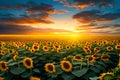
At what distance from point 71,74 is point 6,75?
5.73 feet

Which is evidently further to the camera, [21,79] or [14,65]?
[21,79]

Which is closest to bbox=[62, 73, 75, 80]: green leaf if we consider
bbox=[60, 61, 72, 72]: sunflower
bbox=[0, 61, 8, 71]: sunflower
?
bbox=[60, 61, 72, 72]: sunflower

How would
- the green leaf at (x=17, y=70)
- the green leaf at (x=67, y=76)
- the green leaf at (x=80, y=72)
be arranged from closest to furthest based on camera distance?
the green leaf at (x=80, y=72) → the green leaf at (x=67, y=76) → the green leaf at (x=17, y=70)

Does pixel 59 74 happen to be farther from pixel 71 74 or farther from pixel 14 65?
pixel 14 65

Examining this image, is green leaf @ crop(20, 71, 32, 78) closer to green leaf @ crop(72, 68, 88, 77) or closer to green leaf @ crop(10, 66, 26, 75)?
Result: green leaf @ crop(10, 66, 26, 75)

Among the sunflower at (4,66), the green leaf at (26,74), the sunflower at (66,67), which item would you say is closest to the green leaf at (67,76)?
the sunflower at (66,67)

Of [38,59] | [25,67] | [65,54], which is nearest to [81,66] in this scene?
[25,67]

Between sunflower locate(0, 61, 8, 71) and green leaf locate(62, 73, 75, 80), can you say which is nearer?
green leaf locate(62, 73, 75, 80)

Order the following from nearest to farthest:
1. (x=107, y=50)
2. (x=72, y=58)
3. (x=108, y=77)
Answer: (x=108, y=77) < (x=72, y=58) < (x=107, y=50)

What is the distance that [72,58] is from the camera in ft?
22.9

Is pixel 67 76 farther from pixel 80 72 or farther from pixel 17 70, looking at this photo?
pixel 17 70

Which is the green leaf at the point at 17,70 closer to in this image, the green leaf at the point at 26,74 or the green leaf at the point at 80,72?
the green leaf at the point at 26,74

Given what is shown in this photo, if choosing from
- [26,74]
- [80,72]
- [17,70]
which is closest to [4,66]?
[17,70]

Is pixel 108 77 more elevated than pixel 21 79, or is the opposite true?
pixel 108 77
